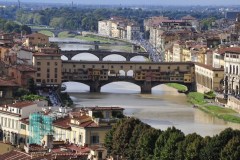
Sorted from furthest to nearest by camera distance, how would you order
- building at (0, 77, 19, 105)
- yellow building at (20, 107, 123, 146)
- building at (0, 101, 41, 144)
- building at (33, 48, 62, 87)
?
building at (33, 48, 62, 87), building at (0, 77, 19, 105), building at (0, 101, 41, 144), yellow building at (20, 107, 123, 146)

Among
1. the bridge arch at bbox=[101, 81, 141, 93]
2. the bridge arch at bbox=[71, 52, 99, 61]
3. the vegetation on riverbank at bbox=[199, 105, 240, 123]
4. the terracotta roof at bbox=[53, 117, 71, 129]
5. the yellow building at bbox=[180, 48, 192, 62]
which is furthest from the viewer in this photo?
the bridge arch at bbox=[71, 52, 99, 61]

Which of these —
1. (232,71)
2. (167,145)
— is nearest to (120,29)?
(232,71)

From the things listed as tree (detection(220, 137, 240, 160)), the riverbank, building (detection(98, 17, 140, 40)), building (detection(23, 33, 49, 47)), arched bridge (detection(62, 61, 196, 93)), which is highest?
tree (detection(220, 137, 240, 160))

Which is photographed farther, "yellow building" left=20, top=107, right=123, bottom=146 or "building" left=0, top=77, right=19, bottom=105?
"building" left=0, top=77, right=19, bottom=105

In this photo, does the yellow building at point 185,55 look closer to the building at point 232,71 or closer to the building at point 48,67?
the building at point 232,71

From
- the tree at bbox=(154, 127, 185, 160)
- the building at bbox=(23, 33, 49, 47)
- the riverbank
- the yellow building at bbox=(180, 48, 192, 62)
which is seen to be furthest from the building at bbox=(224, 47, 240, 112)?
the tree at bbox=(154, 127, 185, 160)

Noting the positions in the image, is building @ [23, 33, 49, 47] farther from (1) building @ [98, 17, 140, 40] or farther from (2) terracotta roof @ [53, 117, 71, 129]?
(2) terracotta roof @ [53, 117, 71, 129]

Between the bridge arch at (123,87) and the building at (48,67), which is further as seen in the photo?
the bridge arch at (123,87)

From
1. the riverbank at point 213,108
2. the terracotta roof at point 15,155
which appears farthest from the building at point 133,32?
the terracotta roof at point 15,155

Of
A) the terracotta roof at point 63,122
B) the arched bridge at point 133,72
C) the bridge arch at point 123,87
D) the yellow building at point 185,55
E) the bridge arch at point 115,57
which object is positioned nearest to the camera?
the terracotta roof at point 63,122
